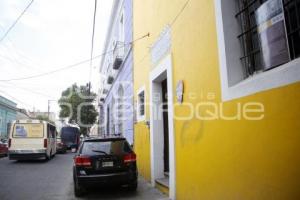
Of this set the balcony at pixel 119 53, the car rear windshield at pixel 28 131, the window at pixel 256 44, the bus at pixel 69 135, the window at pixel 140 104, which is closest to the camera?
the window at pixel 256 44

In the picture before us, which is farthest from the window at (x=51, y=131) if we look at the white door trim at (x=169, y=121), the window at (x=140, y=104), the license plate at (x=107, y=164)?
the license plate at (x=107, y=164)

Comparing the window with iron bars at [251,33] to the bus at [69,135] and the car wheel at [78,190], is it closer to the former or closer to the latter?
the car wheel at [78,190]

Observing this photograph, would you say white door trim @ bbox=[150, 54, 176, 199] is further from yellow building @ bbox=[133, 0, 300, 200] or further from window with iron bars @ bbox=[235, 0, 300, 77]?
window with iron bars @ bbox=[235, 0, 300, 77]

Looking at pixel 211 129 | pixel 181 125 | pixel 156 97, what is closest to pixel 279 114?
pixel 211 129

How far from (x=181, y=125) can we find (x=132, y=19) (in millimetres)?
7513

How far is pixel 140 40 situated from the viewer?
10453mm

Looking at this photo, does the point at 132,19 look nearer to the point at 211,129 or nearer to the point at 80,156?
the point at 80,156

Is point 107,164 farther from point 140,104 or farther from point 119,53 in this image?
point 119,53

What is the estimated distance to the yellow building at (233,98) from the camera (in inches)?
115

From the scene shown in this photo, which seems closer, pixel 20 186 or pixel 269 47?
pixel 269 47

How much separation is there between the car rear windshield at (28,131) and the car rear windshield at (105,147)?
10.1 meters

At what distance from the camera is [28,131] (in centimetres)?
1627

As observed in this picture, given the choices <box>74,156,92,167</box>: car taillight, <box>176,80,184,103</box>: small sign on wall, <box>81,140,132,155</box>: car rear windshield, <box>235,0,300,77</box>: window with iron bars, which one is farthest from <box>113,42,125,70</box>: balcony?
<box>235,0,300,77</box>: window with iron bars

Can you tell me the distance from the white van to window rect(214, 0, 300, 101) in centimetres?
1442
